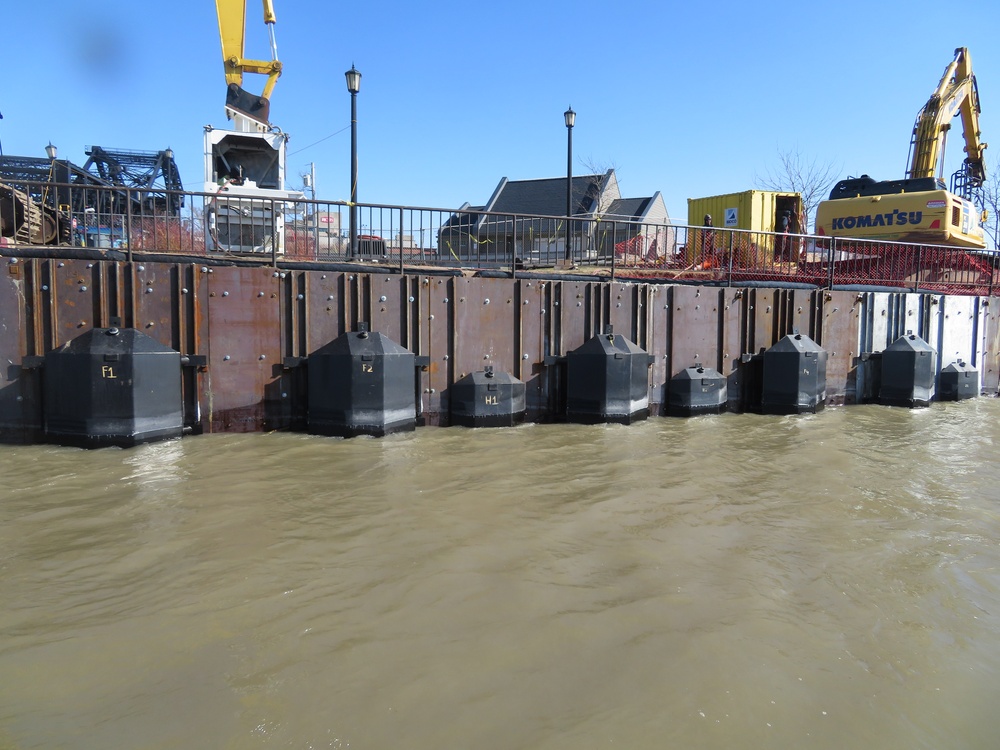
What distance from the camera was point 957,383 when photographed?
14.7m

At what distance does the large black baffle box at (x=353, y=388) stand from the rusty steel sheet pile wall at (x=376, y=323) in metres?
0.37

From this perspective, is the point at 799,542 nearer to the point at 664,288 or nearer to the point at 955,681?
the point at 955,681

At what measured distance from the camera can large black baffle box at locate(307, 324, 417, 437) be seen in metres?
9.32

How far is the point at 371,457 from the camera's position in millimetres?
8281

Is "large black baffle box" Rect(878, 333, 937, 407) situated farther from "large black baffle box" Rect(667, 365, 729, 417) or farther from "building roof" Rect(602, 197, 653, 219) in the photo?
"building roof" Rect(602, 197, 653, 219)

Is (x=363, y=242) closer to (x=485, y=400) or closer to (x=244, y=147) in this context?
(x=244, y=147)

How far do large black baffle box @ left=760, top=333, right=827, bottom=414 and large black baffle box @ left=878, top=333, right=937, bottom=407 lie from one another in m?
2.16

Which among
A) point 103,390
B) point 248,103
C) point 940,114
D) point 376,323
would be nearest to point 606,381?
point 376,323

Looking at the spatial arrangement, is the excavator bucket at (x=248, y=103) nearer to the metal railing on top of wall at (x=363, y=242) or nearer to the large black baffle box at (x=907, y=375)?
the metal railing on top of wall at (x=363, y=242)

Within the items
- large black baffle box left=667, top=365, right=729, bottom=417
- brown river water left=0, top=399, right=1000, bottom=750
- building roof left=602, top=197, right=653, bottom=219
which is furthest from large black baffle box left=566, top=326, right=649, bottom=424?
building roof left=602, top=197, right=653, bottom=219

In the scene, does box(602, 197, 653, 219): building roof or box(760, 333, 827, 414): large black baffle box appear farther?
box(602, 197, 653, 219): building roof

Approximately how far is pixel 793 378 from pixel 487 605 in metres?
9.92

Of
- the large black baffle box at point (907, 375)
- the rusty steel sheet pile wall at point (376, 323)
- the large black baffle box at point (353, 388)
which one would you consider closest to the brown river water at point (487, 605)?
the large black baffle box at point (353, 388)

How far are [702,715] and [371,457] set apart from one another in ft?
18.7
